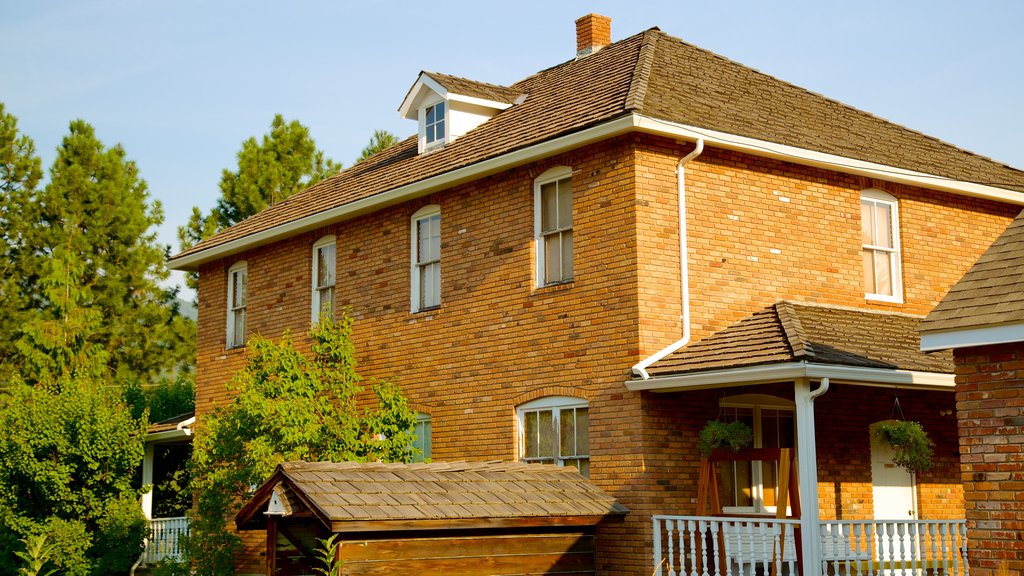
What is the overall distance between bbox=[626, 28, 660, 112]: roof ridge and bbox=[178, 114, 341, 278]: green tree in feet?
82.8

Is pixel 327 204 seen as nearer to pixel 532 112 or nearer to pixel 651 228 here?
pixel 532 112

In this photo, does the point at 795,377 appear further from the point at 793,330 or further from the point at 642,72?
the point at 642,72

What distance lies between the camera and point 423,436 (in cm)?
1869

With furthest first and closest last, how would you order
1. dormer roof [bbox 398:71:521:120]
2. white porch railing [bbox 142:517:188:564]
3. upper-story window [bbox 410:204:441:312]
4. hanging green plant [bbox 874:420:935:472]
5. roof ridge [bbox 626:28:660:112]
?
white porch railing [bbox 142:517:188:564]
dormer roof [bbox 398:71:521:120]
upper-story window [bbox 410:204:441:312]
roof ridge [bbox 626:28:660:112]
hanging green plant [bbox 874:420:935:472]

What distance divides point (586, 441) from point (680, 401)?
138 centimetres

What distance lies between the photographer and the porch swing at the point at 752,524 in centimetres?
1342

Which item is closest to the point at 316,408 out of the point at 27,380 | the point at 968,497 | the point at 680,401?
the point at 680,401

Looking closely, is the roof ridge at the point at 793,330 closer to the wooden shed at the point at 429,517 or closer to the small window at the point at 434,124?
the wooden shed at the point at 429,517

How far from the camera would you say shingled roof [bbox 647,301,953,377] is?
13.9 m

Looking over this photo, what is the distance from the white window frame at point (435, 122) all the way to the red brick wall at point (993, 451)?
10.7 metres

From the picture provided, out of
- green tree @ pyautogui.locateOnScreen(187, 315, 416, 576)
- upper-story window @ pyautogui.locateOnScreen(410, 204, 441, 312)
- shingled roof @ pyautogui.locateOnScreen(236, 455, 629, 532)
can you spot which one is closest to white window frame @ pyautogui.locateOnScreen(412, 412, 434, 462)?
green tree @ pyautogui.locateOnScreen(187, 315, 416, 576)

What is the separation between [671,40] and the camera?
20.0 meters

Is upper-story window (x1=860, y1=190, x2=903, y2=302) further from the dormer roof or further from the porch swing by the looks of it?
the dormer roof

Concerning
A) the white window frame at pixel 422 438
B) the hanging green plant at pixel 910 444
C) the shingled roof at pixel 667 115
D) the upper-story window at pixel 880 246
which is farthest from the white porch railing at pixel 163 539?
the hanging green plant at pixel 910 444
